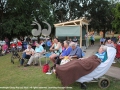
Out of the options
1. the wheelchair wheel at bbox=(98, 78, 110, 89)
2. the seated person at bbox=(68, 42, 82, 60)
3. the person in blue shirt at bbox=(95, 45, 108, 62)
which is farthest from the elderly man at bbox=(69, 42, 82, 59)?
the wheelchair wheel at bbox=(98, 78, 110, 89)

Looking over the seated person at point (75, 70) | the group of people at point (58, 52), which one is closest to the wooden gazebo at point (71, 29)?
the group of people at point (58, 52)

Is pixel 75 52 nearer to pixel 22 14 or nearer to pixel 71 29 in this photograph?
pixel 71 29

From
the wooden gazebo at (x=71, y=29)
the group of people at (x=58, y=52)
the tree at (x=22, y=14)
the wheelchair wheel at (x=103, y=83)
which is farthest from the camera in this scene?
the tree at (x=22, y=14)

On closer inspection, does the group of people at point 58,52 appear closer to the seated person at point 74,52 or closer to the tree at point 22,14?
the seated person at point 74,52

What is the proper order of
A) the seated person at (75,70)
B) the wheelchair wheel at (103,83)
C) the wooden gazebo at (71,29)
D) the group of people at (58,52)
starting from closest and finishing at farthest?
the seated person at (75,70) → the wheelchair wheel at (103,83) → the group of people at (58,52) → the wooden gazebo at (71,29)

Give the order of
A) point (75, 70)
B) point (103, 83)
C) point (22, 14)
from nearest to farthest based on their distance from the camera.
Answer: point (75, 70)
point (103, 83)
point (22, 14)

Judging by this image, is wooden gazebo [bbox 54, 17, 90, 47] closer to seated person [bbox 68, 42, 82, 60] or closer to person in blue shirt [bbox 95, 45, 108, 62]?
seated person [bbox 68, 42, 82, 60]

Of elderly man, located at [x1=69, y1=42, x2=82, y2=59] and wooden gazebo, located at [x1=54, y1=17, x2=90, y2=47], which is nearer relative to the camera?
elderly man, located at [x1=69, y1=42, x2=82, y2=59]

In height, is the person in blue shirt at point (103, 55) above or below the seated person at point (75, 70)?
above

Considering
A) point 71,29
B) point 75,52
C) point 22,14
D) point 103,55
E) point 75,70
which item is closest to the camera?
point 75,70

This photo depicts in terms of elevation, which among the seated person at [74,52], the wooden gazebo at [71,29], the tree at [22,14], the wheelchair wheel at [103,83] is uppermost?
the tree at [22,14]

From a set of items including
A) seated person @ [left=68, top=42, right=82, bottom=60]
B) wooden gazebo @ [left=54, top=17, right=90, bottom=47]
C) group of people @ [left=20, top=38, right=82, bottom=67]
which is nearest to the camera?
seated person @ [left=68, top=42, right=82, bottom=60]

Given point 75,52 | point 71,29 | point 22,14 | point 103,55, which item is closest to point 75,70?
point 103,55

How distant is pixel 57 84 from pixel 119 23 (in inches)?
812
